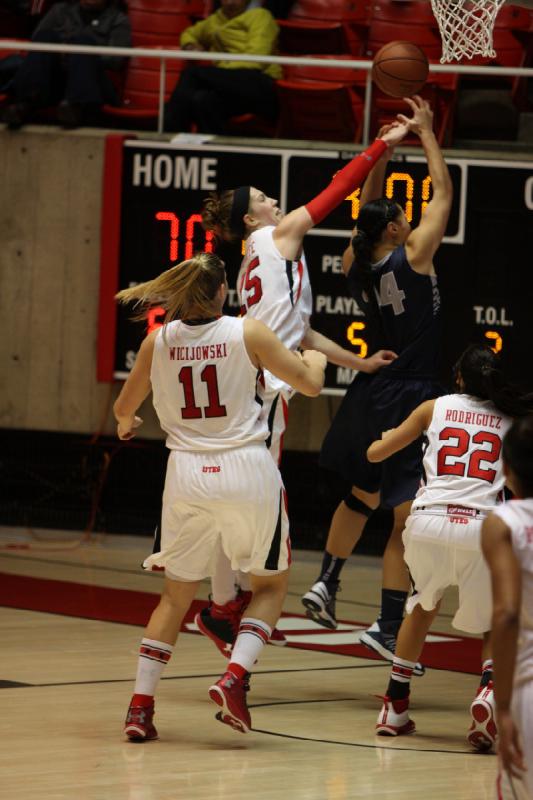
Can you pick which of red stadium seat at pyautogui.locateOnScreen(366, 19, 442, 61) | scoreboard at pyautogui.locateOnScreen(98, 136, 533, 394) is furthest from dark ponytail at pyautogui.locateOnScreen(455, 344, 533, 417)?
red stadium seat at pyautogui.locateOnScreen(366, 19, 442, 61)

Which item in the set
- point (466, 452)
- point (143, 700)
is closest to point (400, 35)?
point (466, 452)

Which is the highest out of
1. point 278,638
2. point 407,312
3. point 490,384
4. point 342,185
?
point 342,185

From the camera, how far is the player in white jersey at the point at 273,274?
617 cm

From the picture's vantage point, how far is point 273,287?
20.6ft

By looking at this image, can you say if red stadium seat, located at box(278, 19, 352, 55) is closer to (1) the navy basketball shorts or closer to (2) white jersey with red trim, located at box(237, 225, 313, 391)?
(1) the navy basketball shorts

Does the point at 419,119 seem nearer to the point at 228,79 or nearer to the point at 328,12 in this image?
the point at 228,79

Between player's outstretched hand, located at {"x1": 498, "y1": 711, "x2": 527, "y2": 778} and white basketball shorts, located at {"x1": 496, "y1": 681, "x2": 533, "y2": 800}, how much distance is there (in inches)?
2.0

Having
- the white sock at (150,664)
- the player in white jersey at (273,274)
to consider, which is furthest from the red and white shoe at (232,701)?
the player in white jersey at (273,274)

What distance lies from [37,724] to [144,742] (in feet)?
1.49

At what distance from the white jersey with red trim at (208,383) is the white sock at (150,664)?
715 mm

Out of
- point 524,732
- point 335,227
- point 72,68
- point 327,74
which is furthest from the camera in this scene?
point 327,74

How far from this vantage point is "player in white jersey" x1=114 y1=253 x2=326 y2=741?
5305 mm

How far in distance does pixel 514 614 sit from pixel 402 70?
183 inches

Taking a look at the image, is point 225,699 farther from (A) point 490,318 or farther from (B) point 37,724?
(A) point 490,318
